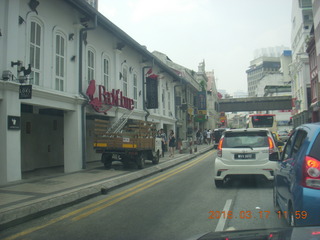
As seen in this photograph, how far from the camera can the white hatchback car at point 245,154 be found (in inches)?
341

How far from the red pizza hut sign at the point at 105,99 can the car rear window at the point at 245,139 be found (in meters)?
7.69

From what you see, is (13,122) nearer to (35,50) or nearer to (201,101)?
(35,50)

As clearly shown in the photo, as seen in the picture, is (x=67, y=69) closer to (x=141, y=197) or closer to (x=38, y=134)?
(x=38, y=134)

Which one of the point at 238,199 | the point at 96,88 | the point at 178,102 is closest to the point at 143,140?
the point at 96,88

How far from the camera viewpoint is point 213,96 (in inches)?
2707

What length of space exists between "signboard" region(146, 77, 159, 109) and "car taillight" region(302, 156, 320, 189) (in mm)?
19943

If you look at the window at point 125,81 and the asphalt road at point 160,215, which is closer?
the asphalt road at point 160,215

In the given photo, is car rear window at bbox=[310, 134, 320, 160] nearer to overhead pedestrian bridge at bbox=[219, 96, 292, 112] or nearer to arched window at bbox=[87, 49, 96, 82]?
arched window at bbox=[87, 49, 96, 82]

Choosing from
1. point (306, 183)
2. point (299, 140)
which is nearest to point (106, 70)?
point (299, 140)

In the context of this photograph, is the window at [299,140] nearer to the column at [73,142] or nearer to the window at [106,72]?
the column at [73,142]

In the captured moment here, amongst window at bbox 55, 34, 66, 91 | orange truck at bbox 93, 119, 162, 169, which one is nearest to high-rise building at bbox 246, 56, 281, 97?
orange truck at bbox 93, 119, 162, 169

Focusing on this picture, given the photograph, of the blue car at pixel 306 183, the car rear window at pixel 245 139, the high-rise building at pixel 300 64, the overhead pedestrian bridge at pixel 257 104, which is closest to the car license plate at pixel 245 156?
the car rear window at pixel 245 139

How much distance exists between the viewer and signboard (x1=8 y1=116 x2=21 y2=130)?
10023 mm

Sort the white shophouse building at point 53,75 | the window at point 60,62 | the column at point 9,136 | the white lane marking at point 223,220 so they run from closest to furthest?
the white lane marking at point 223,220 < the column at point 9,136 < the white shophouse building at point 53,75 < the window at point 60,62
